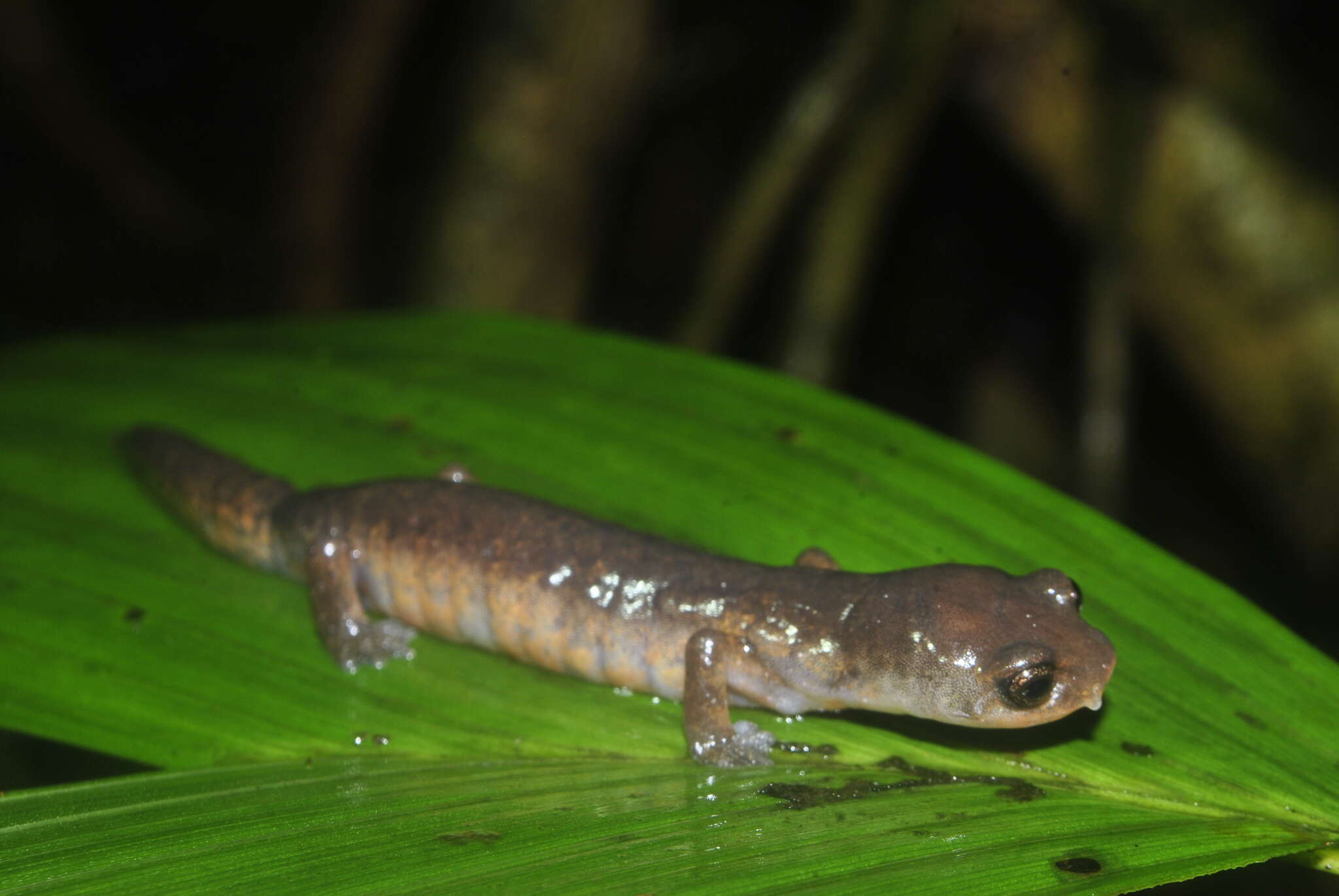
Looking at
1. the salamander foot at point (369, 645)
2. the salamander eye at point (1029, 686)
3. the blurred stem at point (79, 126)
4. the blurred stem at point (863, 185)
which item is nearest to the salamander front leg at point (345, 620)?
the salamander foot at point (369, 645)

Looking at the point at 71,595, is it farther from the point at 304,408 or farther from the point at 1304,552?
the point at 1304,552

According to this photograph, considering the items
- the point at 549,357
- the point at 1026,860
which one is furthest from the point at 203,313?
the point at 1026,860

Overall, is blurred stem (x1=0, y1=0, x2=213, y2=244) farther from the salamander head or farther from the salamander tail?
the salamander head

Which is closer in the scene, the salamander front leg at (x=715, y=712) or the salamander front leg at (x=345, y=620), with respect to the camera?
the salamander front leg at (x=715, y=712)

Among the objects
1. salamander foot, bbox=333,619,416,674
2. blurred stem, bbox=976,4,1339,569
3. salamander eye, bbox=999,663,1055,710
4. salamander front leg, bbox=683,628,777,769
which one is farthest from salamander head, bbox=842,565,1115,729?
blurred stem, bbox=976,4,1339,569

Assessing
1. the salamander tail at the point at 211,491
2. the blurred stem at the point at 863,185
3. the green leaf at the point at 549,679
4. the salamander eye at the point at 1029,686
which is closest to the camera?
the green leaf at the point at 549,679

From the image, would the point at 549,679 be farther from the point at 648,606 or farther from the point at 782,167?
the point at 782,167

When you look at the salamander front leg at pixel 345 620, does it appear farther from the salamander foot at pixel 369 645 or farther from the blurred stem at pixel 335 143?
the blurred stem at pixel 335 143

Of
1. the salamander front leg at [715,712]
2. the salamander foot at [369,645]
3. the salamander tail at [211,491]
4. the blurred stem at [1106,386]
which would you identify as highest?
the blurred stem at [1106,386]
